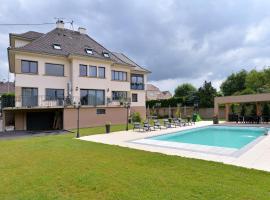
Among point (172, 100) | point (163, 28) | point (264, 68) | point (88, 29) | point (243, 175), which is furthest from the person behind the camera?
point (264, 68)

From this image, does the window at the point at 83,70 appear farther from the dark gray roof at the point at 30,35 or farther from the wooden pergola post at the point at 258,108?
the wooden pergola post at the point at 258,108

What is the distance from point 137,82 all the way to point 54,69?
1251 cm

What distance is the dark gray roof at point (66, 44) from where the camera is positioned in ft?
74.4

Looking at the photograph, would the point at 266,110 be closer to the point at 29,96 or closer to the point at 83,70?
the point at 83,70

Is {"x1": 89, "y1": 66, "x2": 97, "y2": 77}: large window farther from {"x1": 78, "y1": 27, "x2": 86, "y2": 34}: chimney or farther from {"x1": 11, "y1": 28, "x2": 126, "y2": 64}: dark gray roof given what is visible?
{"x1": 78, "y1": 27, "x2": 86, "y2": 34}: chimney

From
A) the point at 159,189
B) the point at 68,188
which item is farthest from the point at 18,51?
the point at 159,189

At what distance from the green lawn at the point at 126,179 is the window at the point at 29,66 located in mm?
14537

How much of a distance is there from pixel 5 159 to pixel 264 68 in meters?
45.8

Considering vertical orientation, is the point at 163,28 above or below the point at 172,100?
above

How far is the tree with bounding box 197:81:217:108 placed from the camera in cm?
3547

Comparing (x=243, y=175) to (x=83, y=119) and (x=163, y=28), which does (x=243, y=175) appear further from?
(x=83, y=119)

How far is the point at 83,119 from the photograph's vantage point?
22078 mm

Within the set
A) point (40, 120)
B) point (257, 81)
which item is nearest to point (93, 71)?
point (40, 120)

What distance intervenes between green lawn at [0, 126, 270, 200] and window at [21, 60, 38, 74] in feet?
47.7
